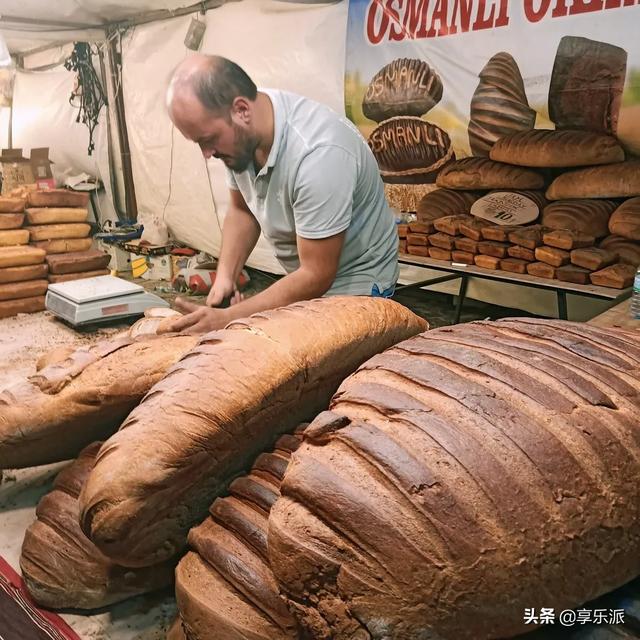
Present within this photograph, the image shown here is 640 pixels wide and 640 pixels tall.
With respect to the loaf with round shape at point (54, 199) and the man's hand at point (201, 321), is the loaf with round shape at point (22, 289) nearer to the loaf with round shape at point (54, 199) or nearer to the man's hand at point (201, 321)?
the loaf with round shape at point (54, 199)

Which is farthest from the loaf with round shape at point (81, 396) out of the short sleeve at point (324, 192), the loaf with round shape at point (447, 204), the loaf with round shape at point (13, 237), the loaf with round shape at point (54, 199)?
the loaf with round shape at point (54, 199)

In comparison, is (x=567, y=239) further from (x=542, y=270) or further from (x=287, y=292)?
(x=287, y=292)

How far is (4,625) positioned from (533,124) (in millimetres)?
3540

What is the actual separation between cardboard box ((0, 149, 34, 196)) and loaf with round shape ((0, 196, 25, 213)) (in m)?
1.55

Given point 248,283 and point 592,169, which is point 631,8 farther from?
point 248,283

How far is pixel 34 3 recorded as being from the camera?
4.61 m

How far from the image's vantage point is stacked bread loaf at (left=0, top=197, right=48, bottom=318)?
408 centimetres

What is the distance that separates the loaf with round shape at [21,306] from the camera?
4.06 m

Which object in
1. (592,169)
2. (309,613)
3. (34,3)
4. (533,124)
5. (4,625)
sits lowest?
(4,625)

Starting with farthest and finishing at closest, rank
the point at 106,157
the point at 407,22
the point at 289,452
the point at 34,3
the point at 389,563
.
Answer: the point at 106,157
the point at 34,3
the point at 407,22
the point at 289,452
the point at 389,563

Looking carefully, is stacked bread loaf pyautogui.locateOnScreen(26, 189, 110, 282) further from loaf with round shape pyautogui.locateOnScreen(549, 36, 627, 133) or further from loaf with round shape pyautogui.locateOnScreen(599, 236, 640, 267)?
loaf with round shape pyautogui.locateOnScreen(599, 236, 640, 267)

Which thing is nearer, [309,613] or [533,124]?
[309,613]

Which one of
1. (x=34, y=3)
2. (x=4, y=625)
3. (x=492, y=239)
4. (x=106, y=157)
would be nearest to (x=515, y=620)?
(x=4, y=625)

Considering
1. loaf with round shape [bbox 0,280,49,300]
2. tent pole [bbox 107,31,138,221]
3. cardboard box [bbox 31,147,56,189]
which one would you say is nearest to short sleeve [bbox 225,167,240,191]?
loaf with round shape [bbox 0,280,49,300]
